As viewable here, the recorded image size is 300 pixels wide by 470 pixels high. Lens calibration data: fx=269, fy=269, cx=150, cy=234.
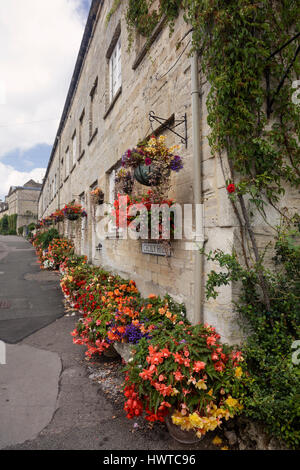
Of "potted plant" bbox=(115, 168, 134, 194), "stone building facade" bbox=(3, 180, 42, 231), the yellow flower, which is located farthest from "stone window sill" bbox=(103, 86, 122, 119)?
"stone building facade" bbox=(3, 180, 42, 231)

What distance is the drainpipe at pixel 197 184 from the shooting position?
10.3 ft

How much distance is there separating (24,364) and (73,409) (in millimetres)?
1362

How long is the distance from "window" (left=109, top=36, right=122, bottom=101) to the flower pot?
685 centimetres

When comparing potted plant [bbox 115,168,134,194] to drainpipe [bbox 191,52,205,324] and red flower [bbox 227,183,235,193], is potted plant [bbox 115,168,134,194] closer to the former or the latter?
drainpipe [bbox 191,52,205,324]

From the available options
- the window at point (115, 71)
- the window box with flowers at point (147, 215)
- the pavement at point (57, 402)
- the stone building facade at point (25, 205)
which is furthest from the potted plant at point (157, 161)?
the stone building facade at point (25, 205)

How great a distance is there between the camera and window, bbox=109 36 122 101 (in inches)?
264

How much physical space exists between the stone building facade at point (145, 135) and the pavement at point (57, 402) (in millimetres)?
1317

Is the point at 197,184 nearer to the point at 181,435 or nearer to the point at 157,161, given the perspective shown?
the point at 157,161

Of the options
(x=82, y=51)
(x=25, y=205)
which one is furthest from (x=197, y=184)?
(x=25, y=205)

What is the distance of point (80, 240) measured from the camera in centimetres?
1112

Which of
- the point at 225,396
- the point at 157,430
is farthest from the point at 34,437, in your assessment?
the point at 225,396
